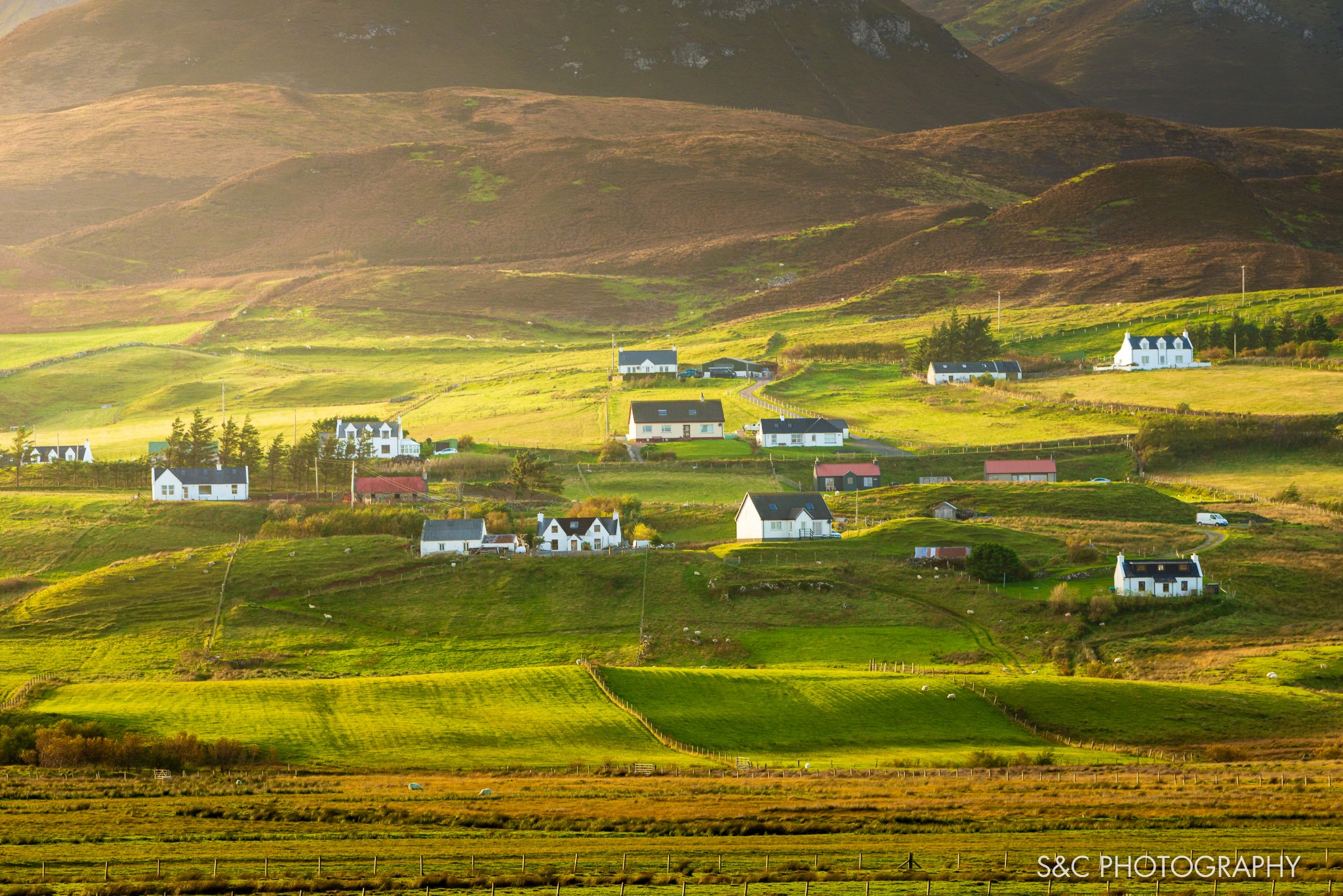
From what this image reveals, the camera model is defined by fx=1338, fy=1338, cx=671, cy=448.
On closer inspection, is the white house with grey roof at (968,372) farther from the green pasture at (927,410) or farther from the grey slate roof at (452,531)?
the grey slate roof at (452,531)

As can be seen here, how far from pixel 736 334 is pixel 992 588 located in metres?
107

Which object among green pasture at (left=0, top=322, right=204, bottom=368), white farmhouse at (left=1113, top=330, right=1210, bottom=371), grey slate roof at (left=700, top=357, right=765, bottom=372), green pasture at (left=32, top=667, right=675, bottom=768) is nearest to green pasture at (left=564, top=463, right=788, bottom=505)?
green pasture at (left=32, top=667, right=675, bottom=768)

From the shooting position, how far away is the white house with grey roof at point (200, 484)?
96125 mm

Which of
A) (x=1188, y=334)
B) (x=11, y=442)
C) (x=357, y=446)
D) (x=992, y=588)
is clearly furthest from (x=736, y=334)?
(x=992, y=588)

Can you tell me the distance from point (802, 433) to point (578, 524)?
3418 cm

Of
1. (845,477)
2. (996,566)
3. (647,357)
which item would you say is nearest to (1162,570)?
(996,566)

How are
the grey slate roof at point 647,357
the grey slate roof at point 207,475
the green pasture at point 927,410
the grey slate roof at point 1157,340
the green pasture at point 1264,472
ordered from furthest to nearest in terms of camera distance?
the grey slate roof at point 647,357 → the grey slate roof at point 1157,340 → the green pasture at point 927,410 → the green pasture at point 1264,472 → the grey slate roof at point 207,475

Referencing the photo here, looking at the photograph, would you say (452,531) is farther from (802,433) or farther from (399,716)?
(802,433)

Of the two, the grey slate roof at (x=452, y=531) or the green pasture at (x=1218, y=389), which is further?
the green pasture at (x=1218, y=389)

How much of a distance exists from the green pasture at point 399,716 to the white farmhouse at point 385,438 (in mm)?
51699

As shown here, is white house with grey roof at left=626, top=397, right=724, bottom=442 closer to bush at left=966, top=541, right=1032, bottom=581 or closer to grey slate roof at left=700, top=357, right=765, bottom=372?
grey slate roof at left=700, top=357, right=765, bottom=372

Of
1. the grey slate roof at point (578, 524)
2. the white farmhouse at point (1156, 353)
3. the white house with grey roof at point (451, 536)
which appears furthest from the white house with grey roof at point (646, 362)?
the white house with grey roof at point (451, 536)

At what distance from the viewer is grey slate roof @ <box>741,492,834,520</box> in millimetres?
86875

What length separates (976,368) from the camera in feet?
462
